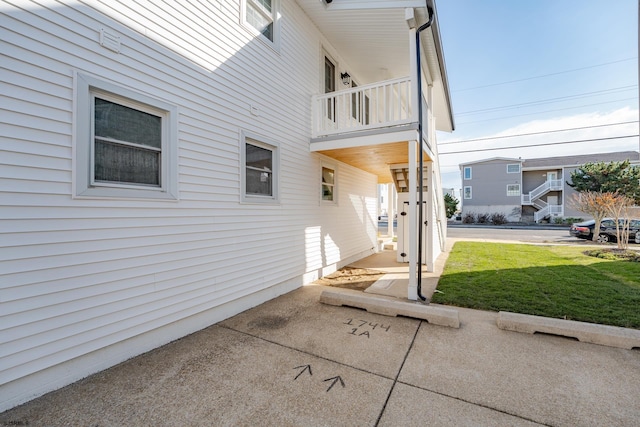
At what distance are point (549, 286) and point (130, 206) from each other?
713 centimetres

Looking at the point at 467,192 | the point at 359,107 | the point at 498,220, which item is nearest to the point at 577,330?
the point at 359,107

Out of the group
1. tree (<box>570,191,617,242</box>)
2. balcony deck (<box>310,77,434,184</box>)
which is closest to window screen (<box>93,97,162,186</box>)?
balcony deck (<box>310,77,434,184</box>)

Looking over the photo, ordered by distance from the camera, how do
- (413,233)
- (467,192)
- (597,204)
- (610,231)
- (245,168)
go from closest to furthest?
(245,168)
(413,233)
(597,204)
(610,231)
(467,192)

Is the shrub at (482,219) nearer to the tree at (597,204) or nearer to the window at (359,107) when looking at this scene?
the tree at (597,204)

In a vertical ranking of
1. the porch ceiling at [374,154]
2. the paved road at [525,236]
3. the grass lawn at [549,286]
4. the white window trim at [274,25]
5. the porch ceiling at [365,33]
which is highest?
the porch ceiling at [365,33]

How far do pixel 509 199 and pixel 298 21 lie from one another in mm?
30030

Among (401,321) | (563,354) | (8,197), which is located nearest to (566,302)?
(563,354)

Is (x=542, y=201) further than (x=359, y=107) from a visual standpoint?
Yes

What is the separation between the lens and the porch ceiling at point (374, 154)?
578cm

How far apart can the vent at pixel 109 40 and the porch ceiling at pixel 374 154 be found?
160 inches

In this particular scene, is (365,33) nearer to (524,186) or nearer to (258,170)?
(258,170)

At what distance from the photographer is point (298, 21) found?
5797 mm

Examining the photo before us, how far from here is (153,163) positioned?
10.5ft

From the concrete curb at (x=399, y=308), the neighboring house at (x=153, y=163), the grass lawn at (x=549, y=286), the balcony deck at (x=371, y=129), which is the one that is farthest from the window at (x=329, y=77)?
the grass lawn at (x=549, y=286)
